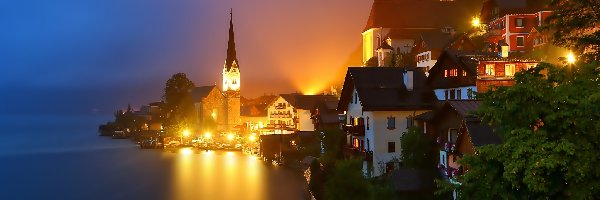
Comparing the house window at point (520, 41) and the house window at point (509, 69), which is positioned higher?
the house window at point (520, 41)

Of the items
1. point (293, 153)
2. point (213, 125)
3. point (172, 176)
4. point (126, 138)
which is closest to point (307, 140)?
point (293, 153)

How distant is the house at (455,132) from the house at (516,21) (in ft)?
71.7

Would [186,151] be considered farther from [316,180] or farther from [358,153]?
[358,153]

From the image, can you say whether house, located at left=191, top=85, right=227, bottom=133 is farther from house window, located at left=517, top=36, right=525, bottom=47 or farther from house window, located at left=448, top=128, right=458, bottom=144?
house window, located at left=448, top=128, right=458, bottom=144

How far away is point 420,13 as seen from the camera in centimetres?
7406

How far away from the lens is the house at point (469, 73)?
33.2 metres

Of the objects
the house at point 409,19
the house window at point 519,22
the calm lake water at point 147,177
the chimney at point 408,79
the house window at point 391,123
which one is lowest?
the calm lake water at point 147,177

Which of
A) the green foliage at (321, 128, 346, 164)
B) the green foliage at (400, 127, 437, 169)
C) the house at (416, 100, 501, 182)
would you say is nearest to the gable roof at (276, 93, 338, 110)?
the green foliage at (321, 128, 346, 164)

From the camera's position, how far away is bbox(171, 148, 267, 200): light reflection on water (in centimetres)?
4856

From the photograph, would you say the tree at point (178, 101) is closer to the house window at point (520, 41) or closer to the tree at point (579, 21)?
the house window at point (520, 41)

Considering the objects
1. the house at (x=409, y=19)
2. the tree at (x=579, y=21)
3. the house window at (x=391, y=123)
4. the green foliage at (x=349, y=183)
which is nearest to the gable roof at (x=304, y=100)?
the house at (x=409, y=19)

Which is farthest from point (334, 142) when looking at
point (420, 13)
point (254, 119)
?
point (254, 119)

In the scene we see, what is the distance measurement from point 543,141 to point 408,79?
24.8 meters

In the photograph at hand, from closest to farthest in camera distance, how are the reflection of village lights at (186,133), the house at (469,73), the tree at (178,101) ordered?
1. the house at (469,73)
2. the tree at (178,101)
3. the reflection of village lights at (186,133)
